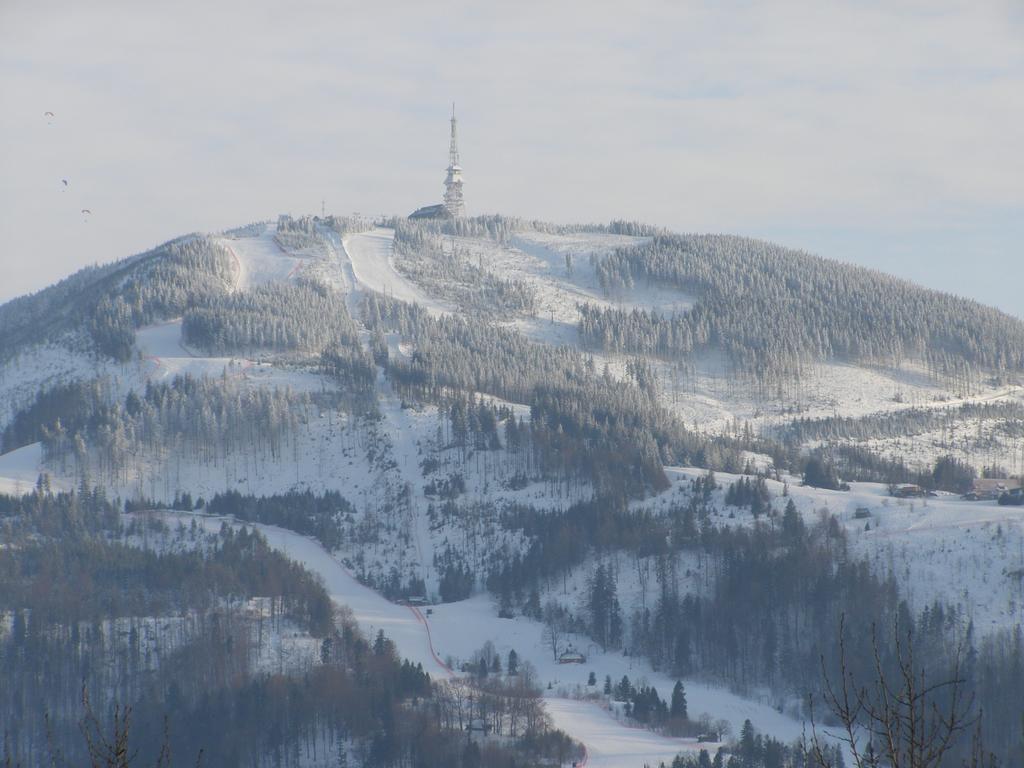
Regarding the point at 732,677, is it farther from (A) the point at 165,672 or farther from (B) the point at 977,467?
(B) the point at 977,467

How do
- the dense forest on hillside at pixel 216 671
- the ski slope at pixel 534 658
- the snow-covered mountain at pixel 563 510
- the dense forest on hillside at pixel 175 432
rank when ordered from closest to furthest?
1. the ski slope at pixel 534 658
2. the dense forest on hillside at pixel 216 671
3. the snow-covered mountain at pixel 563 510
4. the dense forest on hillside at pixel 175 432

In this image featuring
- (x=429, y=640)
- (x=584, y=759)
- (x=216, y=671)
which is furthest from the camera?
(x=429, y=640)

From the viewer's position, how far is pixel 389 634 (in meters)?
136

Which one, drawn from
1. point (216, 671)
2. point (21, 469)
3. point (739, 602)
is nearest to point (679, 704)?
point (739, 602)

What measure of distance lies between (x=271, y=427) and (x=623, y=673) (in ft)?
243

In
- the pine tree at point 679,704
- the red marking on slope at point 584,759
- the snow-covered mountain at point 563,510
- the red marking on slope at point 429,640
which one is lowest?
the red marking on slope at point 584,759

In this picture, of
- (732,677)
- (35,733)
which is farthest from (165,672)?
(732,677)

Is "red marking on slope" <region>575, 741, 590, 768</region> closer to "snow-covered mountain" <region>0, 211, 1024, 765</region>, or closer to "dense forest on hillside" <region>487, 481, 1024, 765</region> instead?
"snow-covered mountain" <region>0, 211, 1024, 765</region>

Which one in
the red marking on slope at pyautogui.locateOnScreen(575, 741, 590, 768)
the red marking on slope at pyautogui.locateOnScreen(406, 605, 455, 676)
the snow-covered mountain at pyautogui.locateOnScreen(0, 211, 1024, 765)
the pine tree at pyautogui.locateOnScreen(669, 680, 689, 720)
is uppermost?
the snow-covered mountain at pyautogui.locateOnScreen(0, 211, 1024, 765)

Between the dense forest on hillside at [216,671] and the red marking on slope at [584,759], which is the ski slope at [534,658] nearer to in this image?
the red marking on slope at [584,759]

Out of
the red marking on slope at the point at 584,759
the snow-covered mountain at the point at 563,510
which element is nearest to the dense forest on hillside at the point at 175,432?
the snow-covered mountain at the point at 563,510

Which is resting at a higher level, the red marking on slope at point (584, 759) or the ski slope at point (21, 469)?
the ski slope at point (21, 469)

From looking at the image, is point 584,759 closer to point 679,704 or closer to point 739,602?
point 679,704

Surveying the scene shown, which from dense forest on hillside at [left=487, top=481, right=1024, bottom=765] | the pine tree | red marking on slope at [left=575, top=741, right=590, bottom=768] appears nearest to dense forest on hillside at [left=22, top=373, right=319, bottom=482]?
dense forest on hillside at [left=487, top=481, right=1024, bottom=765]
